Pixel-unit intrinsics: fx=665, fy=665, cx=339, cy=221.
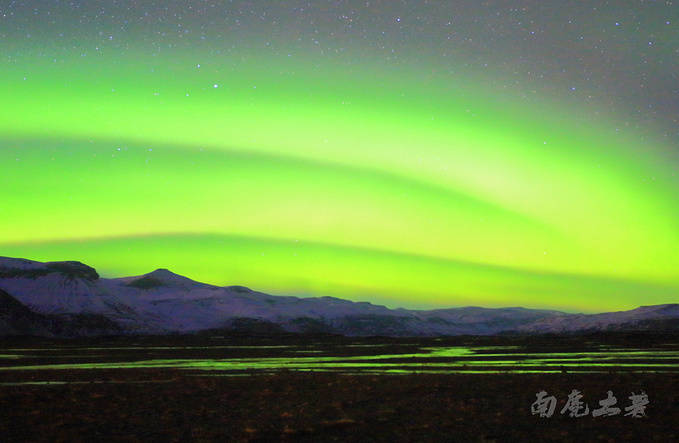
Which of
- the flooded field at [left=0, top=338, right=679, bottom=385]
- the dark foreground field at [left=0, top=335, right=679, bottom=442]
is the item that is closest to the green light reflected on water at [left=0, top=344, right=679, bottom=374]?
the flooded field at [left=0, top=338, right=679, bottom=385]

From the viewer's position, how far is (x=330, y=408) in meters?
25.8

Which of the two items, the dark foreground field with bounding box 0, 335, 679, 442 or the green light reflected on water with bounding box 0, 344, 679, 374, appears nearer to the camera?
the dark foreground field with bounding box 0, 335, 679, 442

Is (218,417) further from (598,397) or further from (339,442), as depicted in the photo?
(598,397)

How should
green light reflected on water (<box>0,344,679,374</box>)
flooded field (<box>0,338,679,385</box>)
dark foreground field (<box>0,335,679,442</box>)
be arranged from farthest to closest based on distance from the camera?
green light reflected on water (<box>0,344,679,374</box>) < flooded field (<box>0,338,679,385</box>) < dark foreground field (<box>0,335,679,442</box>)

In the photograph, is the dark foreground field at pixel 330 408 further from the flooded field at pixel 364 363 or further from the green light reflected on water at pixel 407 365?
the green light reflected on water at pixel 407 365

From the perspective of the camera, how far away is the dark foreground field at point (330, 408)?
66.7ft

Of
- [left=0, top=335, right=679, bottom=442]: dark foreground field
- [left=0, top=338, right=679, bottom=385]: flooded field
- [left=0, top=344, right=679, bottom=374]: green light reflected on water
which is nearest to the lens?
[left=0, top=335, right=679, bottom=442]: dark foreground field

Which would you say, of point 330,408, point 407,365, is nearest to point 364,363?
point 407,365

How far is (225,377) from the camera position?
3938cm

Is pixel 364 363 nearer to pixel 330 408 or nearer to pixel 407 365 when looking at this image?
pixel 407 365

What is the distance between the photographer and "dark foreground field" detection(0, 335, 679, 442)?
20344mm

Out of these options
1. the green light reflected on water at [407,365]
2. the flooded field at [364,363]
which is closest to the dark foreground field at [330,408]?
the flooded field at [364,363]

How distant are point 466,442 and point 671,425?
7.05 m

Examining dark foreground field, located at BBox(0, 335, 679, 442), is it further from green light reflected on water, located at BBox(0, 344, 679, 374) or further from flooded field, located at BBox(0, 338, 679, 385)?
green light reflected on water, located at BBox(0, 344, 679, 374)
